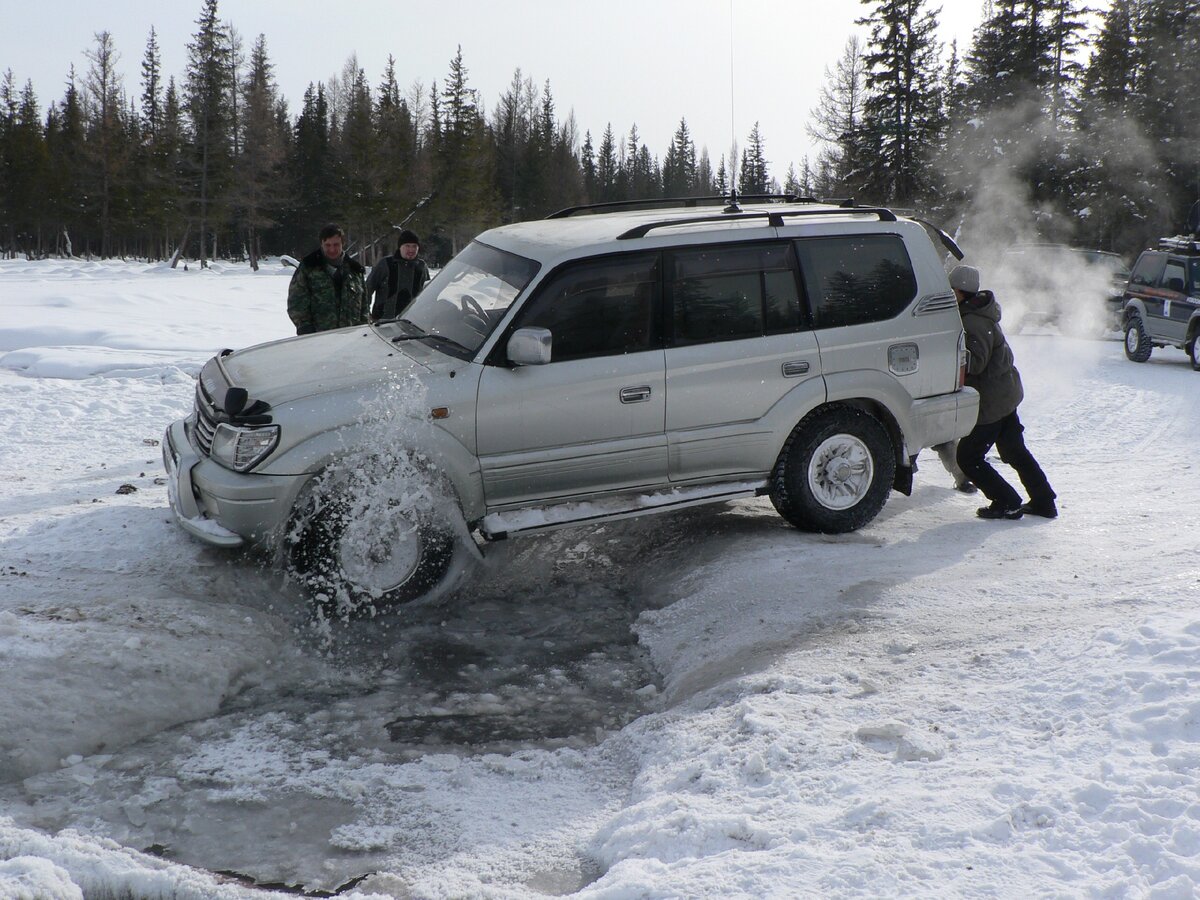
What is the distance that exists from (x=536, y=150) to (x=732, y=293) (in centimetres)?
8101

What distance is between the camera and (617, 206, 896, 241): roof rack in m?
6.30

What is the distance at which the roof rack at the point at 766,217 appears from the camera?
6297 mm

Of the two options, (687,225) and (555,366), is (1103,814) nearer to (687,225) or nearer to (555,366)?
(555,366)

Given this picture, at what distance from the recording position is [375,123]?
71.8 m

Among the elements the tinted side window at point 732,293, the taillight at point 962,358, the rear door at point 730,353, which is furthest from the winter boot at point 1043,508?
the tinted side window at point 732,293

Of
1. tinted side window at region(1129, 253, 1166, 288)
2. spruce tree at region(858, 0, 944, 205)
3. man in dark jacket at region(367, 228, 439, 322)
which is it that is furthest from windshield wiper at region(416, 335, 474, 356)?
spruce tree at region(858, 0, 944, 205)

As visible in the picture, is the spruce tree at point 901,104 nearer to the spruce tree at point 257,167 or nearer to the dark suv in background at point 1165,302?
the dark suv in background at point 1165,302

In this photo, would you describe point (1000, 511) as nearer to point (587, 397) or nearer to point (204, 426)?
point (587, 397)

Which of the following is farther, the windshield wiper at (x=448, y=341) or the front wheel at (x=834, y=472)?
the front wheel at (x=834, y=472)

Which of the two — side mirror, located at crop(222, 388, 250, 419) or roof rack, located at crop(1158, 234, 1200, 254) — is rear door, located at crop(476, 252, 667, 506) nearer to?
side mirror, located at crop(222, 388, 250, 419)

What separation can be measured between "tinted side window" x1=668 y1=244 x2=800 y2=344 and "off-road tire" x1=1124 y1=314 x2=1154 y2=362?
14277mm

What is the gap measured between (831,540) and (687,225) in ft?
7.23

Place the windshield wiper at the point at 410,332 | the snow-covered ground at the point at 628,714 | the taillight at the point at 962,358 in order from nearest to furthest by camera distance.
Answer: the snow-covered ground at the point at 628,714 < the windshield wiper at the point at 410,332 < the taillight at the point at 962,358

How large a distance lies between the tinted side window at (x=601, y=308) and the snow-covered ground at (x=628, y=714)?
1.51 metres
